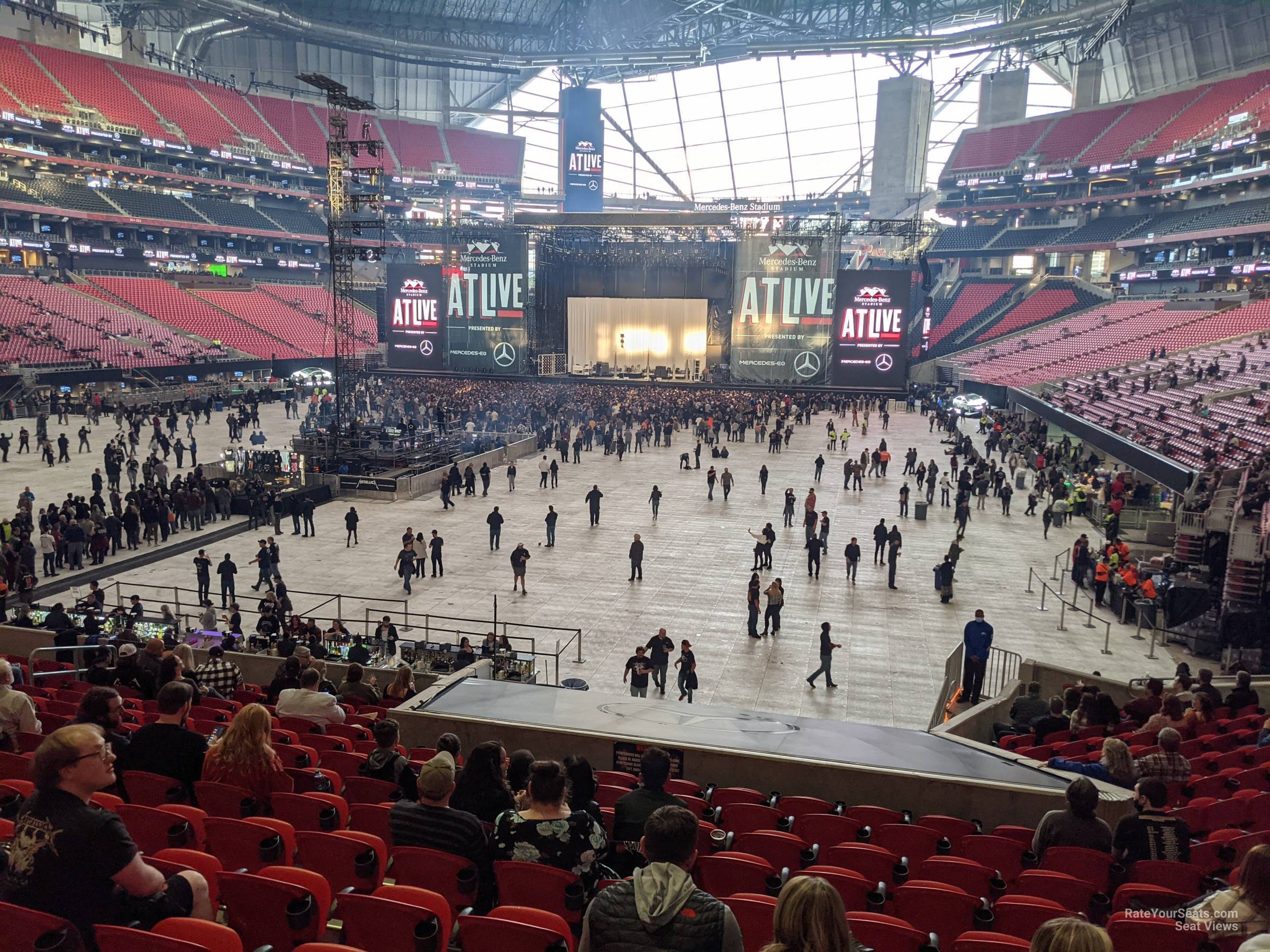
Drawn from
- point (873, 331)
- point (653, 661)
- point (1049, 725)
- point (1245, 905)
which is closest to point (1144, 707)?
point (1049, 725)

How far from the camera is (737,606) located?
17.2m

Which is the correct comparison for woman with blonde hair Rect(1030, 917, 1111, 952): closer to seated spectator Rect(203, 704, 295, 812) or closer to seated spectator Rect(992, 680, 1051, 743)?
seated spectator Rect(203, 704, 295, 812)

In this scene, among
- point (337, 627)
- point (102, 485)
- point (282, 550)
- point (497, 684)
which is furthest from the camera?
point (102, 485)

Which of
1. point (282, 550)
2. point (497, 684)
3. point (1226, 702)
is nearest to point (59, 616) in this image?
point (497, 684)

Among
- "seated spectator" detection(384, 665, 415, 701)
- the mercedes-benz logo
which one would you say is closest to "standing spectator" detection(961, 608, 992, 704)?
"seated spectator" detection(384, 665, 415, 701)

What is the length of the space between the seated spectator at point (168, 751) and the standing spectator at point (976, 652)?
10345 millimetres

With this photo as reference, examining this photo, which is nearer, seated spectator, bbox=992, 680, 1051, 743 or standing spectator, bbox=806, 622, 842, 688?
seated spectator, bbox=992, 680, 1051, 743

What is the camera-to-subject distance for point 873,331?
44594mm

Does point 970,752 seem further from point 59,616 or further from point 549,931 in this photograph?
point 59,616

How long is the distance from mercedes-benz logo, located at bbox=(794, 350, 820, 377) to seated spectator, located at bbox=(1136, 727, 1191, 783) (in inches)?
1648

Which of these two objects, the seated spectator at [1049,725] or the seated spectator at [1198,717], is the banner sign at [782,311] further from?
the seated spectator at [1198,717]

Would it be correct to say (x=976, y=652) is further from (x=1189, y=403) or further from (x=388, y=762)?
(x=1189, y=403)

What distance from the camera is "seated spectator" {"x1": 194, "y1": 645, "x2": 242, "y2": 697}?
788 cm

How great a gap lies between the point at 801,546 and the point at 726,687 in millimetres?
9364
